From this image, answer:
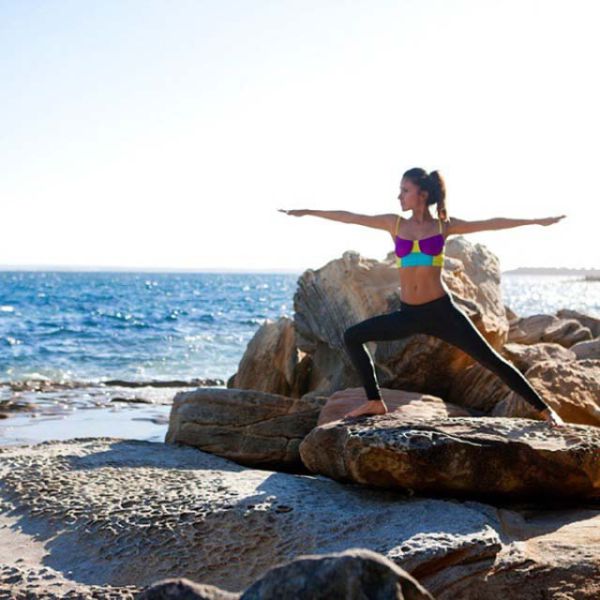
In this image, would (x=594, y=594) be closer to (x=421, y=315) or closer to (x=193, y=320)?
(x=421, y=315)

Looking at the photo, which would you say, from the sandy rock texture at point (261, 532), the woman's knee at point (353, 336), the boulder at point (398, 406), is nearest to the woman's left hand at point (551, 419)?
the sandy rock texture at point (261, 532)

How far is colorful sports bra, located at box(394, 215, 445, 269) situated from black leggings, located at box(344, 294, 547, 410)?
0.92ft

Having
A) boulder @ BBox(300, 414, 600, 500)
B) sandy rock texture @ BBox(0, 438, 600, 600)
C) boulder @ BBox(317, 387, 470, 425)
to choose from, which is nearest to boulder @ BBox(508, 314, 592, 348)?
boulder @ BBox(317, 387, 470, 425)

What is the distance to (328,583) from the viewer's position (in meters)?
2.29

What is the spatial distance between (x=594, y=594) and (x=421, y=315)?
234 cm

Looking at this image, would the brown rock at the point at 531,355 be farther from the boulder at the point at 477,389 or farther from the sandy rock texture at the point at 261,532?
the sandy rock texture at the point at 261,532

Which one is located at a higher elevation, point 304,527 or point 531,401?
point 531,401

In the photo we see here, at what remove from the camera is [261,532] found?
473 cm

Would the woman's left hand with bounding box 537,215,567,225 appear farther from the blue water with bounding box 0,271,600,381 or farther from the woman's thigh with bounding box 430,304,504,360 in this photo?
the blue water with bounding box 0,271,600,381

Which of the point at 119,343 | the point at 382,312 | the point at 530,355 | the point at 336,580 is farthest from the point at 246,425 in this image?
the point at 119,343

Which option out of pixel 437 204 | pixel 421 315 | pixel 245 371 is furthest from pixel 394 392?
pixel 245 371

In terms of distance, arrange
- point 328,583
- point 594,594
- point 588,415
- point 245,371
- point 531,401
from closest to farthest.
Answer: point 328,583 → point 594,594 → point 531,401 → point 588,415 → point 245,371

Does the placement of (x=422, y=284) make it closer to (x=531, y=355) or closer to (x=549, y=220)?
(x=549, y=220)

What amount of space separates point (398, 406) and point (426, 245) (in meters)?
1.37
